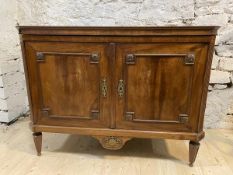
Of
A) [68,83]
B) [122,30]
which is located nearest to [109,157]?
[68,83]

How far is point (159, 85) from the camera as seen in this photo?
4.23 feet

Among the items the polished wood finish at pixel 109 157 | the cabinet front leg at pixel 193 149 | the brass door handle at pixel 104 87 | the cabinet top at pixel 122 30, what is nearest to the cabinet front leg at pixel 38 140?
the polished wood finish at pixel 109 157

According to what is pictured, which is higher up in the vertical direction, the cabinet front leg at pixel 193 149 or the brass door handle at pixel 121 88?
the brass door handle at pixel 121 88

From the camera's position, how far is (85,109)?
1.38 m

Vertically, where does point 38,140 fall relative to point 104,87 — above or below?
below

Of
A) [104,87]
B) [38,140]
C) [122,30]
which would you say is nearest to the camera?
[122,30]

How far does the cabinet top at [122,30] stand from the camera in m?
1.17

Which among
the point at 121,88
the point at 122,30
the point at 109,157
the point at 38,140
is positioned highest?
the point at 122,30

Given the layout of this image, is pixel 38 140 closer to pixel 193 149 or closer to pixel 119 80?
pixel 119 80

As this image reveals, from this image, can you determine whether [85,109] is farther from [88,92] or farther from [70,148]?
[70,148]

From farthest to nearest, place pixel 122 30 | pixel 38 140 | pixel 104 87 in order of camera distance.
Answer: pixel 38 140 < pixel 104 87 < pixel 122 30

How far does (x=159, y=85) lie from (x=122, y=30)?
0.35 m

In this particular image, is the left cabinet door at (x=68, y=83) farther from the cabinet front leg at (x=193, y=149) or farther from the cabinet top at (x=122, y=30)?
the cabinet front leg at (x=193, y=149)

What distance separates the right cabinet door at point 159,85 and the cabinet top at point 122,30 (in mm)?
63
